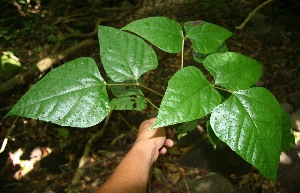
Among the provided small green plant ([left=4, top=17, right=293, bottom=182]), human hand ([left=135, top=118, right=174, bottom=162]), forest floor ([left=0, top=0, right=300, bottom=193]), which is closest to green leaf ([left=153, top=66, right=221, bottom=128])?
small green plant ([left=4, top=17, right=293, bottom=182])

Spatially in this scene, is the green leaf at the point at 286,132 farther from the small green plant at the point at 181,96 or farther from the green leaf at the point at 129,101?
the green leaf at the point at 129,101

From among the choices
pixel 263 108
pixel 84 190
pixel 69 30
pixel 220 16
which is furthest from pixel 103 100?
pixel 220 16

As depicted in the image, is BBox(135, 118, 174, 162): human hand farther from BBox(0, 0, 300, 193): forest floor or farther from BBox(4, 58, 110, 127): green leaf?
BBox(0, 0, 300, 193): forest floor

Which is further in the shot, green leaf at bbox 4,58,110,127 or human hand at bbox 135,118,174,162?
human hand at bbox 135,118,174,162

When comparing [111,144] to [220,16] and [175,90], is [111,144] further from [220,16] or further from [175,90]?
[220,16]

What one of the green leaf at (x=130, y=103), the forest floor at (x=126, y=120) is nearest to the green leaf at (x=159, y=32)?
the green leaf at (x=130, y=103)

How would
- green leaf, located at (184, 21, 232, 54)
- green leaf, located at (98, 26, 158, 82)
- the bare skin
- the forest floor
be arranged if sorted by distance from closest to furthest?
green leaf, located at (98, 26, 158, 82), green leaf, located at (184, 21, 232, 54), the bare skin, the forest floor
